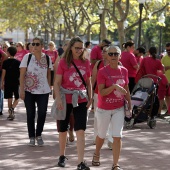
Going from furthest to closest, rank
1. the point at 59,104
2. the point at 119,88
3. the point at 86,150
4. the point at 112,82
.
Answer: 1. the point at 86,150
2. the point at 59,104
3. the point at 112,82
4. the point at 119,88

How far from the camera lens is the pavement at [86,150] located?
29.1 feet

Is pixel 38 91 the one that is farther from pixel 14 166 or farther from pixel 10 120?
pixel 10 120

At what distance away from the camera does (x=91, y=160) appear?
9289 millimetres

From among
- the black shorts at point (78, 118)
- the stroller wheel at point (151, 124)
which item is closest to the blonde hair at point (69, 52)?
the black shorts at point (78, 118)

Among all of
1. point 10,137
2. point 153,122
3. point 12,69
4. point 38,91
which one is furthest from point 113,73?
point 12,69

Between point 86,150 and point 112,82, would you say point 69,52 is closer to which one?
point 112,82

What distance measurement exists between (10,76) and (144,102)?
3.19 m

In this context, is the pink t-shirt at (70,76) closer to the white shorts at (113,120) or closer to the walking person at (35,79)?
the white shorts at (113,120)

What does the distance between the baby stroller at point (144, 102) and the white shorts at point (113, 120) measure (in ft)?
15.5

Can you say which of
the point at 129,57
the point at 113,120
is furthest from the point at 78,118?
the point at 129,57

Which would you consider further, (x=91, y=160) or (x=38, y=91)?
(x=38, y=91)

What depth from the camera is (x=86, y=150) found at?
10195 millimetres

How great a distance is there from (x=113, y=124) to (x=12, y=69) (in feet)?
20.4

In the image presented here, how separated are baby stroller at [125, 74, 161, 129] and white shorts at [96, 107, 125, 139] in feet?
15.5
